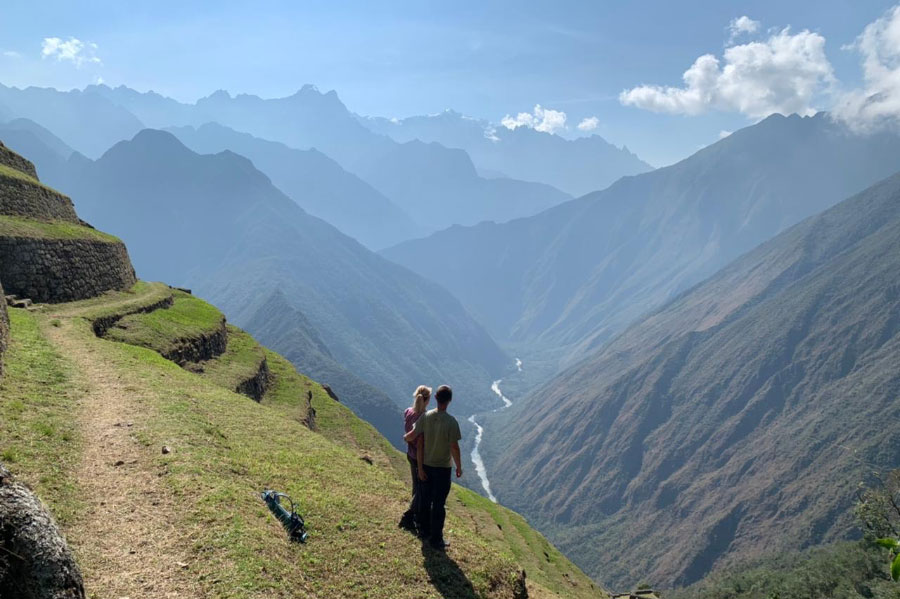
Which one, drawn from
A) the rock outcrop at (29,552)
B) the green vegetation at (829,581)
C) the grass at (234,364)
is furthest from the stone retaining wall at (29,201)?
the green vegetation at (829,581)

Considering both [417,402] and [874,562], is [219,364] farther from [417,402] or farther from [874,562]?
[874,562]

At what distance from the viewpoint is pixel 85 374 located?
23406 millimetres

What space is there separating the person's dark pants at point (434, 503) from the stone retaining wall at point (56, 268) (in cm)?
3425

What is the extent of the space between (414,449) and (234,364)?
34.1m

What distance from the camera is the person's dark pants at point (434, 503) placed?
46.6ft

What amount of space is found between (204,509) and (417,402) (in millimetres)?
6133

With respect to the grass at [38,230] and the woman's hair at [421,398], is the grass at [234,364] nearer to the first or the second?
the grass at [38,230]

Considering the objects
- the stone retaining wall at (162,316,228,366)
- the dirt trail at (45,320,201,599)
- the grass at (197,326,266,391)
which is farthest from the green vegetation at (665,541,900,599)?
the dirt trail at (45,320,201,599)

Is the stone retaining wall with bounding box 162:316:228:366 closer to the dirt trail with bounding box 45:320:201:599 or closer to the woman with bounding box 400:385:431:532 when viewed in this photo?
the dirt trail with bounding box 45:320:201:599

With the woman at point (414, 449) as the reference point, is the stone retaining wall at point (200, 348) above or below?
below

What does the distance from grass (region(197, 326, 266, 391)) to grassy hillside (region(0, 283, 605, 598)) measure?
12.5 meters

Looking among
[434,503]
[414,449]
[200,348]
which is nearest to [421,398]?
[414,449]

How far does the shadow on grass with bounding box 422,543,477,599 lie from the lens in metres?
13.2

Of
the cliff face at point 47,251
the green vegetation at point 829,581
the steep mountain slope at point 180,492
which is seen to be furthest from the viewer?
the green vegetation at point 829,581
